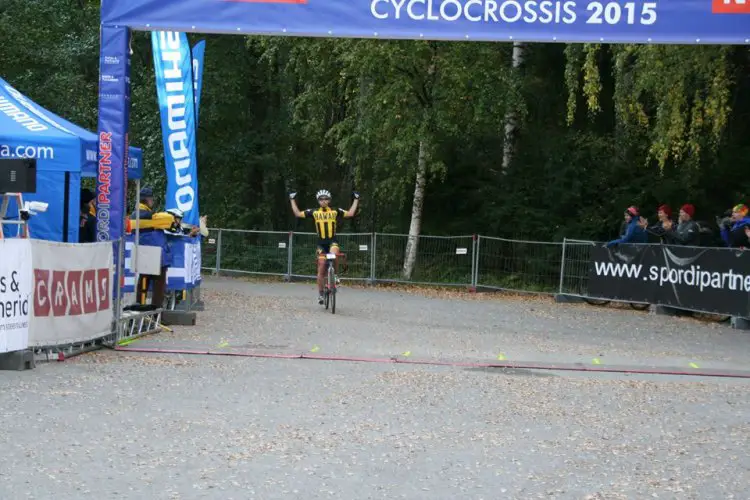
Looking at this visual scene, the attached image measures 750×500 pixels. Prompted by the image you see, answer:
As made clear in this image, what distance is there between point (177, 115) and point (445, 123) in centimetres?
1192

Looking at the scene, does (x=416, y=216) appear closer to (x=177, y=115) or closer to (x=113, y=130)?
(x=177, y=115)

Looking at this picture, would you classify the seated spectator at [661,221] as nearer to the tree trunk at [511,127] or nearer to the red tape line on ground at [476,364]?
the tree trunk at [511,127]

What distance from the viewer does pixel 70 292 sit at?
12703mm

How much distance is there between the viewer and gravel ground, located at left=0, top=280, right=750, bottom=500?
7.10m

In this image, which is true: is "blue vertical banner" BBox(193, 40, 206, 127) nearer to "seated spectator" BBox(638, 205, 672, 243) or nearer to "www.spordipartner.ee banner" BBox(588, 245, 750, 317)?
"www.spordipartner.ee banner" BBox(588, 245, 750, 317)

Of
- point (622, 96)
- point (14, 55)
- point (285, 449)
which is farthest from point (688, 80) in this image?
point (14, 55)

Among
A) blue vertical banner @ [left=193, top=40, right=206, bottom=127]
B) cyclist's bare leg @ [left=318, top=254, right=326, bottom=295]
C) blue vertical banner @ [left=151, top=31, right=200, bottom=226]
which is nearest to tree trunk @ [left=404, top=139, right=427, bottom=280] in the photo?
blue vertical banner @ [left=193, top=40, right=206, bottom=127]

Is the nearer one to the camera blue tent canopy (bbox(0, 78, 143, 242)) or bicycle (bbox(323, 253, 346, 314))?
blue tent canopy (bbox(0, 78, 143, 242))

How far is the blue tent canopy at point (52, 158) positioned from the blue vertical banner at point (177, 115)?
1547 mm

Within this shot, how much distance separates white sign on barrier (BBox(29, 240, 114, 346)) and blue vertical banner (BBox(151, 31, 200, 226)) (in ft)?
15.8

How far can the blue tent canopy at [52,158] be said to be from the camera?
16.4 meters

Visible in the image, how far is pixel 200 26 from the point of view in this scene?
14.7 m

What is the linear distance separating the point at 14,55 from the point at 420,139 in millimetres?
15764

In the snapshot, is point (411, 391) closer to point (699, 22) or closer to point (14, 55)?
point (699, 22)
